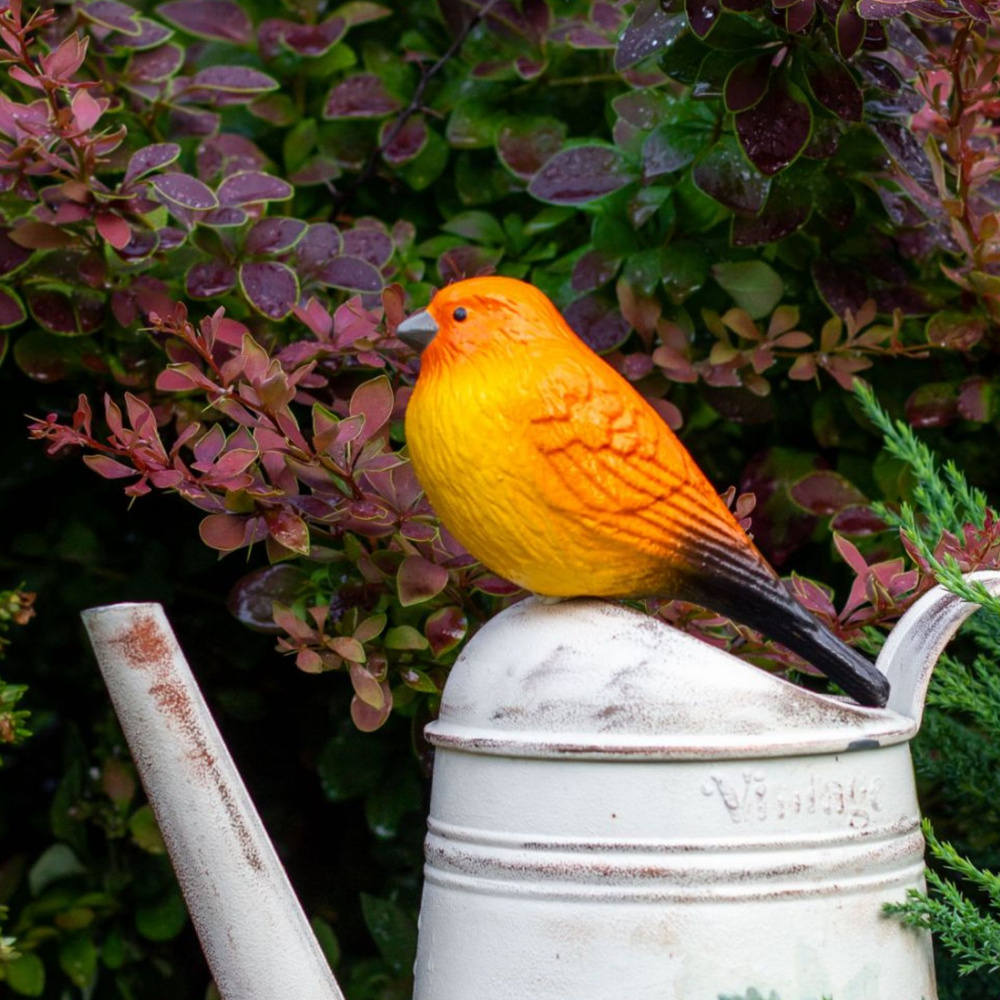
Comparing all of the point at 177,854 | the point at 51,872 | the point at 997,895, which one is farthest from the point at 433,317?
the point at 51,872

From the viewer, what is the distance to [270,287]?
127 centimetres

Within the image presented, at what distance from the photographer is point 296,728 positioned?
1577mm

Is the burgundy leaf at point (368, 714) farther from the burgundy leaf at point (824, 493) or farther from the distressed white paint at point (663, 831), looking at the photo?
the burgundy leaf at point (824, 493)

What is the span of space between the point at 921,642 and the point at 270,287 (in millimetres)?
678

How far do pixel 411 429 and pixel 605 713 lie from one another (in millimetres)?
233

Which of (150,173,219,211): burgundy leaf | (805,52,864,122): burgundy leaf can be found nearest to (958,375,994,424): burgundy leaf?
(805,52,864,122): burgundy leaf

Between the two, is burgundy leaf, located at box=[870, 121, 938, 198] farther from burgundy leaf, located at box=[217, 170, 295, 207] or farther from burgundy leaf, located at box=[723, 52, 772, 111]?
burgundy leaf, located at box=[217, 170, 295, 207]

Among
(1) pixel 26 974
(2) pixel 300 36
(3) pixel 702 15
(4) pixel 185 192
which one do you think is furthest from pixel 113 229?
(1) pixel 26 974

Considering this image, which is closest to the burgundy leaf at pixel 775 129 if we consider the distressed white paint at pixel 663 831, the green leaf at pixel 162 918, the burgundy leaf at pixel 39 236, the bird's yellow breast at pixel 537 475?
the bird's yellow breast at pixel 537 475

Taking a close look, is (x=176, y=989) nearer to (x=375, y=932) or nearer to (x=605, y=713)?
(x=375, y=932)

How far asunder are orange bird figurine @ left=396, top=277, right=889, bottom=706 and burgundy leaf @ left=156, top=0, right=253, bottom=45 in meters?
0.75

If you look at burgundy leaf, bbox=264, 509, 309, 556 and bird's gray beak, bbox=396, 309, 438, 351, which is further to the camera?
burgundy leaf, bbox=264, 509, 309, 556

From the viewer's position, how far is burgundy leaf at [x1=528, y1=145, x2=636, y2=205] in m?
1.33

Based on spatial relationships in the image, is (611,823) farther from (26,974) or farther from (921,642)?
(26,974)
